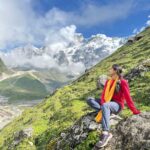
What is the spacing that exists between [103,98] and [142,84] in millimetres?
36253

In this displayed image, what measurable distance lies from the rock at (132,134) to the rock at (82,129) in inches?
68.5

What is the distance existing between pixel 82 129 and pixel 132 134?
5124 mm

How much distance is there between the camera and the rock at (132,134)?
64.2 feet

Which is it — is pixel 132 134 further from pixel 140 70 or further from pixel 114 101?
pixel 140 70

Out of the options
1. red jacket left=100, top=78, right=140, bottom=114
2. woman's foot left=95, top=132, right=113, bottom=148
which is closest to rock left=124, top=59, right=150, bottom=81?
red jacket left=100, top=78, right=140, bottom=114

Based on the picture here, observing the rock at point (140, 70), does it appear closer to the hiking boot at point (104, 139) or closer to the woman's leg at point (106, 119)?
the woman's leg at point (106, 119)

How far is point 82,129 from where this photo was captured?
24719 millimetres

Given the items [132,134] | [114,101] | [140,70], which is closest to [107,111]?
[114,101]

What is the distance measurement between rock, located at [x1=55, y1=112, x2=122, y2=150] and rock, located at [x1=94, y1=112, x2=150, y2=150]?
1.74m

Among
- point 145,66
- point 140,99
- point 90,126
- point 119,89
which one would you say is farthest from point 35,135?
point 119,89

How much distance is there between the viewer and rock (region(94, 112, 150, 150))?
19.6 meters

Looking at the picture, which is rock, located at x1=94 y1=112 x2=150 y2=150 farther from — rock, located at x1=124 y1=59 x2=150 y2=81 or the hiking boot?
rock, located at x1=124 y1=59 x2=150 y2=81

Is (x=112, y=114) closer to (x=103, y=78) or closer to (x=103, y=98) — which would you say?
(x=103, y=98)

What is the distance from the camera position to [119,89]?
21.3m
